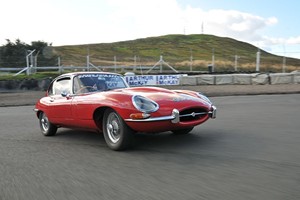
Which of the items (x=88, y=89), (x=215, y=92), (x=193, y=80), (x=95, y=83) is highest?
(x=95, y=83)

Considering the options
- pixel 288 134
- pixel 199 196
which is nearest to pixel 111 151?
pixel 199 196

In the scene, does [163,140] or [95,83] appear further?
[95,83]

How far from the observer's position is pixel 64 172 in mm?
5137

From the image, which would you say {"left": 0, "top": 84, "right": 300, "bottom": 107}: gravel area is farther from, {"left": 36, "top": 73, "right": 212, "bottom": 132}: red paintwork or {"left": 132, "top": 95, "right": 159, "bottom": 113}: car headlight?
{"left": 132, "top": 95, "right": 159, "bottom": 113}: car headlight

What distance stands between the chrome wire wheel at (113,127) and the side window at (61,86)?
153 centimetres

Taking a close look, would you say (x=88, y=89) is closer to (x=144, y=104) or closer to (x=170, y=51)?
(x=144, y=104)

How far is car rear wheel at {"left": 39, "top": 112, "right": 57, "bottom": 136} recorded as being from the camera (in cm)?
832

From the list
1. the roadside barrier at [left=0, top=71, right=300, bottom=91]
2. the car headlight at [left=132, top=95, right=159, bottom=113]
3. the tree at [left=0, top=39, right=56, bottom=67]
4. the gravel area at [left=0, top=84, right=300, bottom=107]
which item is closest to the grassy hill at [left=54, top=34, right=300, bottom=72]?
the tree at [left=0, top=39, right=56, bottom=67]

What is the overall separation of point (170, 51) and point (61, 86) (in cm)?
6629

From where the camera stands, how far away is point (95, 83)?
739cm

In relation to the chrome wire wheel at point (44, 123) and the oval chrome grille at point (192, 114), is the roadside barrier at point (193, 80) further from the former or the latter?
the oval chrome grille at point (192, 114)

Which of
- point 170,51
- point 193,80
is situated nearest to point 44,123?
point 193,80

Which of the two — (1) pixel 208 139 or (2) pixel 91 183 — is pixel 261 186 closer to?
(2) pixel 91 183

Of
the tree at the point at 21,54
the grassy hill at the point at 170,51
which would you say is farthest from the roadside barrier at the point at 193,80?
the grassy hill at the point at 170,51
